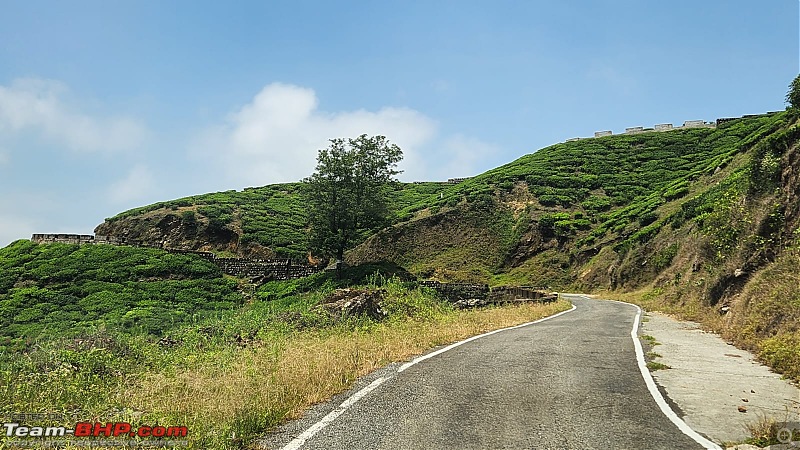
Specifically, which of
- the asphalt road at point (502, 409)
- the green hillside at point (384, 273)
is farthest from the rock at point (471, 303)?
the asphalt road at point (502, 409)

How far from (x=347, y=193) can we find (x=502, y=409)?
3607cm

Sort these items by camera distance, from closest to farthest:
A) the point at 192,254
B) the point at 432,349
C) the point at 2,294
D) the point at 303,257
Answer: the point at 432,349 < the point at 2,294 < the point at 192,254 < the point at 303,257

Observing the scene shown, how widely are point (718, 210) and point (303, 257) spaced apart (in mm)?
43373

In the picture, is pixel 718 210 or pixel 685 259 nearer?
pixel 718 210

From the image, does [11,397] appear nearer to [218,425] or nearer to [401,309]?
[218,425]

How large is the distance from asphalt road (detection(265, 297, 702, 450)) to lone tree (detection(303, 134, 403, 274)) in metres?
31.1

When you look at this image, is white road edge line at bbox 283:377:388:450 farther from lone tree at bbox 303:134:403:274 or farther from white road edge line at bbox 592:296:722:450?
lone tree at bbox 303:134:403:274

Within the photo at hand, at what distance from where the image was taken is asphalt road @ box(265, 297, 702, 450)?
5.66 m

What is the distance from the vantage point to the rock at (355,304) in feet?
59.1

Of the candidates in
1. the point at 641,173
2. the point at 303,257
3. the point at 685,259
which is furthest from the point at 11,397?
the point at 641,173

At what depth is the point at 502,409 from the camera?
22.6ft

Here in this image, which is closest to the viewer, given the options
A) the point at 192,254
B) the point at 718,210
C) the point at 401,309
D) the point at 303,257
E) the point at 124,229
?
the point at 401,309

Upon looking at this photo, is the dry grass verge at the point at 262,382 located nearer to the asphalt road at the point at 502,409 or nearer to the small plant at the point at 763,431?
the asphalt road at the point at 502,409

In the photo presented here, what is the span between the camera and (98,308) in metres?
34.1
